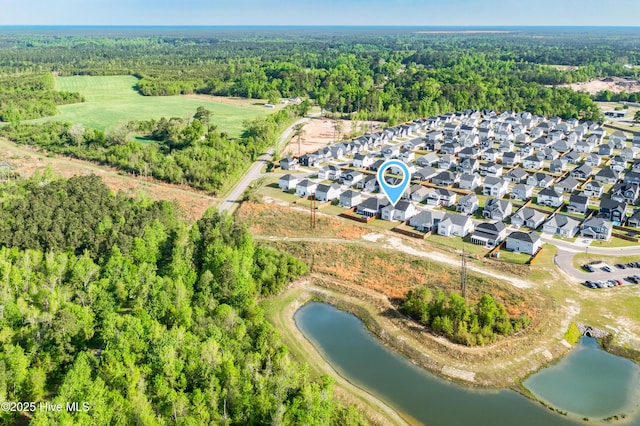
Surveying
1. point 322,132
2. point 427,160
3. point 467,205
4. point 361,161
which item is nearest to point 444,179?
point 427,160

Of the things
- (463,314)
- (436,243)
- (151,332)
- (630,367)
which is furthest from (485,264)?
(151,332)

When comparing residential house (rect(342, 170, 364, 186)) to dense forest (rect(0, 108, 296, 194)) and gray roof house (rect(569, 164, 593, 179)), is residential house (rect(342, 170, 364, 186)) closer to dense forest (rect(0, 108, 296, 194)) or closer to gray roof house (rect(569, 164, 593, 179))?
dense forest (rect(0, 108, 296, 194))

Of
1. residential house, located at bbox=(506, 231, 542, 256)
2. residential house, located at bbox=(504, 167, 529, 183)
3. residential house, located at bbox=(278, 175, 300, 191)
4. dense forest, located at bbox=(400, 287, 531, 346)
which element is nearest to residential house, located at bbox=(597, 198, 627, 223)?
residential house, located at bbox=(506, 231, 542, 256)

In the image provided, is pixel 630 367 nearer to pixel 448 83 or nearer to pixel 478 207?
pixel 478 207

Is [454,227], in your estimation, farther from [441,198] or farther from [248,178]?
[248,178]

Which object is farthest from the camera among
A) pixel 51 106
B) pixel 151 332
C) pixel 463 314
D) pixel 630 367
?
pixel 51 106

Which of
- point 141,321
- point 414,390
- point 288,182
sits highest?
point 141,321

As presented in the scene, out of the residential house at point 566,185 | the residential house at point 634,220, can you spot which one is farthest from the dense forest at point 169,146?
the residential house at point 634,220
